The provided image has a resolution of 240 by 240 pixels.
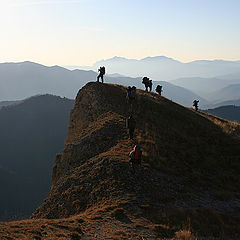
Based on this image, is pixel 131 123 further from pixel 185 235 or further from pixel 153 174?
pixel 185 235

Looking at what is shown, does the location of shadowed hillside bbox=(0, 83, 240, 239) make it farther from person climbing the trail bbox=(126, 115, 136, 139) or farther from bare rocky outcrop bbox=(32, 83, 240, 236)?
person climbing the trail bbox=(126, 115, 136, 139)

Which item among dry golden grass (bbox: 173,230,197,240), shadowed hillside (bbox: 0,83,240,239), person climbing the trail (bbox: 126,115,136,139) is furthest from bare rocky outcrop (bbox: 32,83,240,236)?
person climbing the trail (bbox: 126,115,136,139)

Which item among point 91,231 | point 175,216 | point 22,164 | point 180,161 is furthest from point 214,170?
point 22,164

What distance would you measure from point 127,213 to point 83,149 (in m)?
12.1

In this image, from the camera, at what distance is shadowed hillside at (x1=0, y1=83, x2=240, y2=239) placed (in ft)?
42.5

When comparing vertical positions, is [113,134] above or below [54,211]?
above

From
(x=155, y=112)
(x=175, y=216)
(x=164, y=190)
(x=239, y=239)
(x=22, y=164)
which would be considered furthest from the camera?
(x=22, y=164)

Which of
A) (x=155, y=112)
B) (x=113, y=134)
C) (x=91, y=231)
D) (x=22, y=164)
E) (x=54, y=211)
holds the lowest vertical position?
(x=22, y=164)

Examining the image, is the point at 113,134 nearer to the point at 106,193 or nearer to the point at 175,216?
the point at 106,193

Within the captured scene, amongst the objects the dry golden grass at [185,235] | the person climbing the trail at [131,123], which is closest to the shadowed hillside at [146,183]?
the dry golden grass at [185,235]

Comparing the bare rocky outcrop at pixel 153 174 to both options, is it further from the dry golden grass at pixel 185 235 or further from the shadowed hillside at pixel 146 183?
the dry golden grass at pixel 185 235

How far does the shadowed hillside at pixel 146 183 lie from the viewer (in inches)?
510

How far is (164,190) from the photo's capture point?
1653 centimetres

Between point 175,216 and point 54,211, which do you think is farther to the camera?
point 54,211
